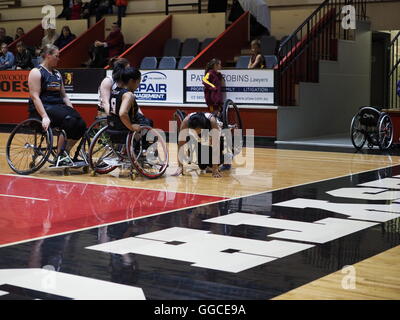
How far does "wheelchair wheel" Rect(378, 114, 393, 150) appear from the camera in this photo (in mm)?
12617

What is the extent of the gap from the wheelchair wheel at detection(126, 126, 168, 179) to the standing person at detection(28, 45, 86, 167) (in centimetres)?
81

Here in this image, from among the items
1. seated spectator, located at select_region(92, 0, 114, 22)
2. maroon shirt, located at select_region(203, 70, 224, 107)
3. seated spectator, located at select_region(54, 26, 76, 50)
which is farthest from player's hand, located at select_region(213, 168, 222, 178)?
seated spectator, located at select_region(92, 0, 114, 22)

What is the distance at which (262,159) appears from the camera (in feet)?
38.0

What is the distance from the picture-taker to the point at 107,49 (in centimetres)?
1822

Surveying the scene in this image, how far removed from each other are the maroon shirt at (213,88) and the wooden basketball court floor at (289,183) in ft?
5.28

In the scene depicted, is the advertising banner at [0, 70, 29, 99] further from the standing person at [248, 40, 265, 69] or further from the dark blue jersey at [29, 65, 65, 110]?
the dark blue jersey at [29, 65, 65, 110]

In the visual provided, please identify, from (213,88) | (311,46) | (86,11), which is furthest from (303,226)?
(86,11)

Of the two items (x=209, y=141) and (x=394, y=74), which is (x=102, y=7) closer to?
(x=394, y=74)

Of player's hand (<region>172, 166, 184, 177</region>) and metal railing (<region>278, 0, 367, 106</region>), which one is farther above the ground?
metal railing (<region>278, 0, 367, 106</region>)
